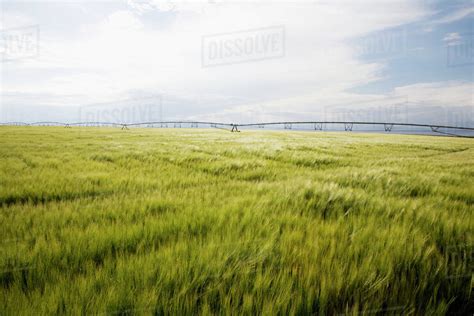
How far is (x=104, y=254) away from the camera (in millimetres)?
1559

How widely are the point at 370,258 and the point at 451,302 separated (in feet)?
1.21

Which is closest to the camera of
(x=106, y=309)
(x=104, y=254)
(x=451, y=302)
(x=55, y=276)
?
(x=106, y=309)

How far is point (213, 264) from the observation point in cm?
132

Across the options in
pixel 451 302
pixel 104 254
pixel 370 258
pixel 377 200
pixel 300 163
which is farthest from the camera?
pixel 300 163

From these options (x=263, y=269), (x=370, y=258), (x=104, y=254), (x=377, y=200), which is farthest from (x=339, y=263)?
(x=377, y=200)

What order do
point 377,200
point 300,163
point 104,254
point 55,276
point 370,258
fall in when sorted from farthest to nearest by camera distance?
point 300,163 < point 377,200 < point 104,254 < point 370,258 < point 55,276

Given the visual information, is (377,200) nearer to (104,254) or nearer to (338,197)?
(338,197)

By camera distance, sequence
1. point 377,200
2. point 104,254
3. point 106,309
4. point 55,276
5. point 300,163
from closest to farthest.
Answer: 1. point 106,309
2. point 55,276
3. point 104,254
4. point 377,200
5. point 300,163

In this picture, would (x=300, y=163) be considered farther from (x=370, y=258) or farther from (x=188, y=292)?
(x=188, y=292)

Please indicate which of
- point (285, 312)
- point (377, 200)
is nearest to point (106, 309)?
point (285, 312)

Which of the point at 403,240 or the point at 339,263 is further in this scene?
the point at 403,240

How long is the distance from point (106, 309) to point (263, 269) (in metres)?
0.80

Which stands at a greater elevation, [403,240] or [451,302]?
[403,240]

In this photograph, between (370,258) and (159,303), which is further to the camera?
(370,258)
